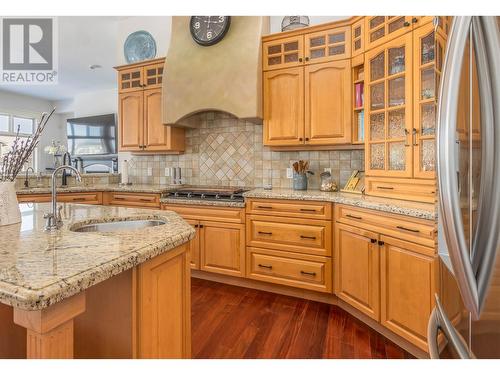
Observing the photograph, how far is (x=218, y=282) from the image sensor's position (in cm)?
299

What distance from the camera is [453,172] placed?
676 millimetres

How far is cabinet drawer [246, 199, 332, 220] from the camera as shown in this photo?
A: 97.0 inches

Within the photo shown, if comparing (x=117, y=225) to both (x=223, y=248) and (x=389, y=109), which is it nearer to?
(x=223, y=248)

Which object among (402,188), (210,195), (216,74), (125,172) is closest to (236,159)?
(210,195)

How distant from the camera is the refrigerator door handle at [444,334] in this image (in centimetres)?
71

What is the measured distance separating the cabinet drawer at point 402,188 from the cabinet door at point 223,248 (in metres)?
1.23

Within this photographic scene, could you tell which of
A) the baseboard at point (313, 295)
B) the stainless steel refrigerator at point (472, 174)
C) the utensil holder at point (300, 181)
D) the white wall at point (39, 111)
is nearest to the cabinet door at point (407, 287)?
the baseboard at point (313, 295)

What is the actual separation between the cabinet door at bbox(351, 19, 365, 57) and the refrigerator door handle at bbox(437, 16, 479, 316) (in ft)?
6.59

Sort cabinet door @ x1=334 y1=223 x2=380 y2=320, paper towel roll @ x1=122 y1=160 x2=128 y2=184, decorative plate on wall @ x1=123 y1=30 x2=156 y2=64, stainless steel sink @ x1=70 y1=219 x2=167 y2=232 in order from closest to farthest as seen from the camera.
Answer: stainless steel sink @ x1=70 y1=219 x2=167 y2=232 < cabinet door @ x1=334 y1=223 x2=380 y2=320 < decorative plate on wall @ x1=123 y1=30 x2=156 y2=64 < paper towel roll @ x1=122 y1=160 x2=128 y2=184

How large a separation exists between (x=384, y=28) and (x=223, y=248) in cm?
233

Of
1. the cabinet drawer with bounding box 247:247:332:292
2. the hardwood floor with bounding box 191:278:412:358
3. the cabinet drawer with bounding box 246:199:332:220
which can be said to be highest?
the cabinet drawer with bounding box 246:199:332:220

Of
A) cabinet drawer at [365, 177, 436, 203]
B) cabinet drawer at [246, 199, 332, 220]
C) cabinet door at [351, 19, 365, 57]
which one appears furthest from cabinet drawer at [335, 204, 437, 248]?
cabinet door at [351, 19, 365, 57]

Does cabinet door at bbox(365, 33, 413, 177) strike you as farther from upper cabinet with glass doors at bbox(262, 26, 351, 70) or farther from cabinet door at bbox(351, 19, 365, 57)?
upper cabinet with glass doors at bbox(262, 26, 351, 70)

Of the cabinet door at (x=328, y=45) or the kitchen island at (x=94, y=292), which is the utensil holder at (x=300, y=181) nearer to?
the cabinet door at (x=328, y=45)
